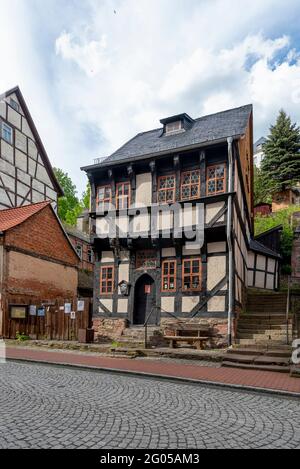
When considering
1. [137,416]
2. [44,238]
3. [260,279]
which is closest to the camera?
→ [137,416]

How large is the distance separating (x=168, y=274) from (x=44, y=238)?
330 inches

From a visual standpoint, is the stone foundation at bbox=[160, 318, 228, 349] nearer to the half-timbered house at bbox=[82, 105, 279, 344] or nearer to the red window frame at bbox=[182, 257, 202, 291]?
the half-timbered house at bbox=[82, 105, 279, 344]

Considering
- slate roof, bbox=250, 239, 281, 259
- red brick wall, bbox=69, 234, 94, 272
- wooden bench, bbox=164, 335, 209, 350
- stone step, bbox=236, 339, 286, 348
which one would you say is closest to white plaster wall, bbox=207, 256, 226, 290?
wooden bench, bbox=164, 335, 209, 350

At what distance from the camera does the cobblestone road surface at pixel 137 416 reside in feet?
14.9

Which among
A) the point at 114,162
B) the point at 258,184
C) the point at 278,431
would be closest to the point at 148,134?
the point at 114,162

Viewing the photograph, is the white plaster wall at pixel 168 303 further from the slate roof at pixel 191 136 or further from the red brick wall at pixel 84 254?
the red brick wall at pixel 84 254

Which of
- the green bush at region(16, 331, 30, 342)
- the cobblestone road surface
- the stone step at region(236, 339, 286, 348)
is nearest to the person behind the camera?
the cobblestone road surface

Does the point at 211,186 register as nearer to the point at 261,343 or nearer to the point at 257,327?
the point at 257,327

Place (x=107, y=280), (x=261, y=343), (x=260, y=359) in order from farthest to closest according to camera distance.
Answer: (x=107, y=280) → (x=261, y=343) → (x=260, y=359)

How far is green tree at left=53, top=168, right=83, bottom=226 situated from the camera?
42666mm

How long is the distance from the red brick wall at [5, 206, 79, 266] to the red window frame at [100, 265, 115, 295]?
472cm

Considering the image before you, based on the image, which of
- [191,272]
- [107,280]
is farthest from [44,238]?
[191,272]

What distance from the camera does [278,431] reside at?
5031 millimetres

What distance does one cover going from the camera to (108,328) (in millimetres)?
16156
